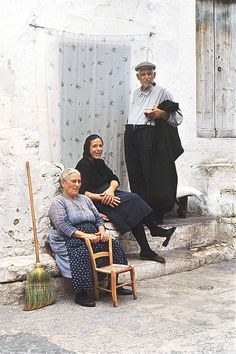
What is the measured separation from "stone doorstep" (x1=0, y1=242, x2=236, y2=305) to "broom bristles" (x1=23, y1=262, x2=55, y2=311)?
7.5 inches

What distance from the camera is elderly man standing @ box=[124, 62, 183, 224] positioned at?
619 cm

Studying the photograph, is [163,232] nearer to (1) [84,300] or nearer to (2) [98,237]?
(2) [98,237]

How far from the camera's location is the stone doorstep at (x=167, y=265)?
15.8 feet

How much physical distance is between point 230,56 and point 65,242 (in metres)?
4.20

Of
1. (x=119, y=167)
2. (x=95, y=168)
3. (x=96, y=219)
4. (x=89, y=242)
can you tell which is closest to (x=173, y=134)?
(x=119, y=167)

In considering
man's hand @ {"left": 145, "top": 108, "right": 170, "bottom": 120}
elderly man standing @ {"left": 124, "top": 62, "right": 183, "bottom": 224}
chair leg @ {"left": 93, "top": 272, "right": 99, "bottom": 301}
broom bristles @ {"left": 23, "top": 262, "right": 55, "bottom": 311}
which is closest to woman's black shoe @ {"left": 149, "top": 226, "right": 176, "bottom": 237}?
elderly man standing @ {"left": 124, "top": 62, "right": 183, "bottom": 224}

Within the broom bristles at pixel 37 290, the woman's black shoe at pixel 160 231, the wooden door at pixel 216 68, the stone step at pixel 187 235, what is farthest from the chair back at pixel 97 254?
the wooden door at pixel 216 68

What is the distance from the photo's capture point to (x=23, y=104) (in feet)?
19.1

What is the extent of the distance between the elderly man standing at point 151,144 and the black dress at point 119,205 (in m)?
0.66

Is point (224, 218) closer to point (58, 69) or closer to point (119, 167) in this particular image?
point (119, 167)

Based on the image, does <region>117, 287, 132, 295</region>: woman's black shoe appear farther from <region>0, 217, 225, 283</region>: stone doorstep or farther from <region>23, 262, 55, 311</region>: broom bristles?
<region>23, 262, 55, 311</region>: broom bristles

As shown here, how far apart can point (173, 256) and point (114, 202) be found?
999 millimetres

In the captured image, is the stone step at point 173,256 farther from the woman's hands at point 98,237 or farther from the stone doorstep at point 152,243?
the woman's hands at point 98,237

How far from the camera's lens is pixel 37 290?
4641mm
